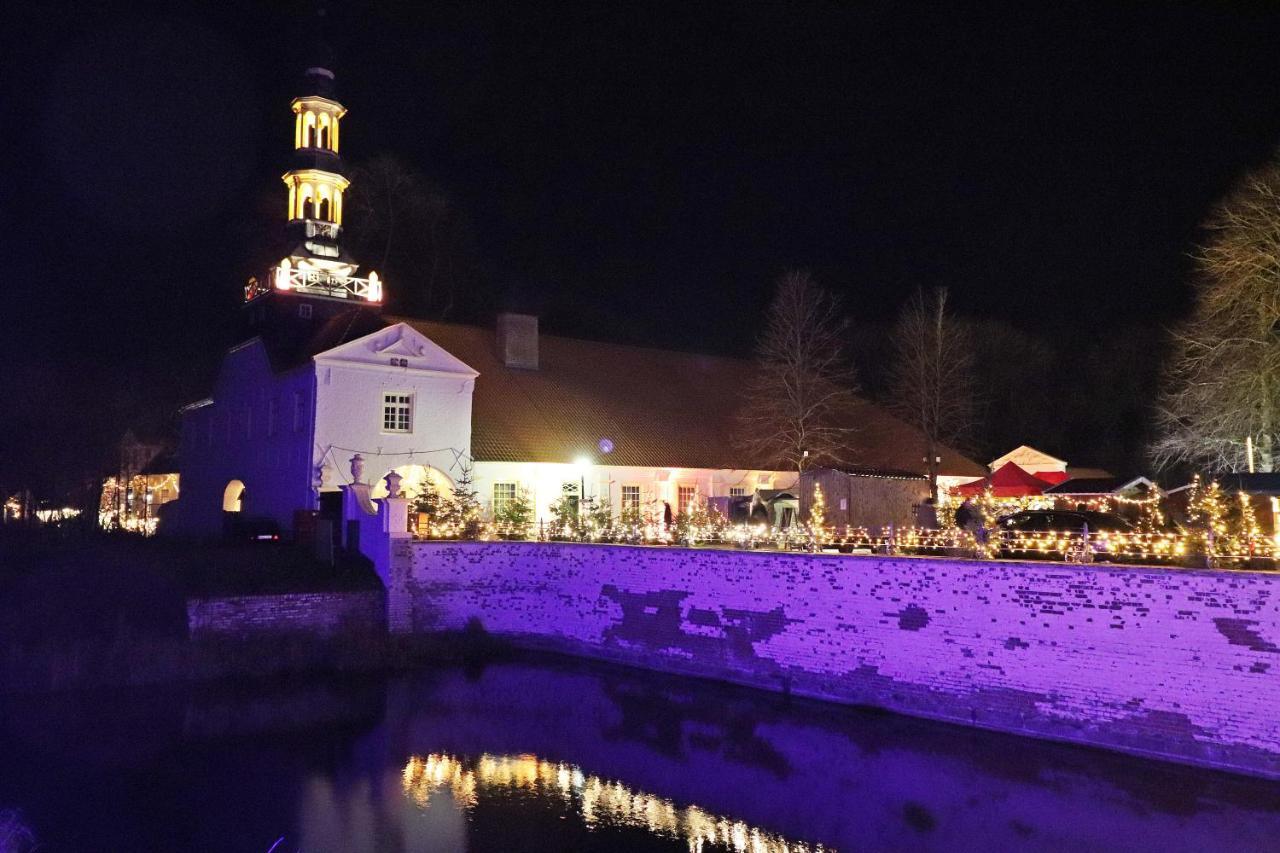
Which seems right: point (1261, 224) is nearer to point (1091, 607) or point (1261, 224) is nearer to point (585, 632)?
point (1091, 607)

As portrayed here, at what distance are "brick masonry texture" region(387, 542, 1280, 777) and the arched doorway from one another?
10962 mm

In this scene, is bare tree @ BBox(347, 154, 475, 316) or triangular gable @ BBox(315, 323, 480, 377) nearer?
triangular gable @ BBox(315, 323, 480, 377)

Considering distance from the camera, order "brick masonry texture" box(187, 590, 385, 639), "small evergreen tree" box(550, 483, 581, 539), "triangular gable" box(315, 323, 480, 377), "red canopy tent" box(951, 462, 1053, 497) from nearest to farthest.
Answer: "brick masonry texture" box(187, 590, 385, 639) < "small evergreen tree" box(550, 483, 581, 539) < "triangular gable" box(315, 323, 480, 377) < "red canopy tent" box(951, 462, 1053, 497)

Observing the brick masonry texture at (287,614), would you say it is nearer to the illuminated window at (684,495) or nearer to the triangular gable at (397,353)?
the triangular gable at (397,353)

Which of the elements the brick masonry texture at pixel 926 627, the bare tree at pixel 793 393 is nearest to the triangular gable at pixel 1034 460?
the bare tree at pixel 793 393

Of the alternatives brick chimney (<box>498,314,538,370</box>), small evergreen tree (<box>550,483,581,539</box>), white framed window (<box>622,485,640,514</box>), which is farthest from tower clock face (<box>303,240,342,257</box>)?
white framed window (<box>622,485,640,514</box>)

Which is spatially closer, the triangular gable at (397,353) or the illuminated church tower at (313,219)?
the triangular gable at (397,353)

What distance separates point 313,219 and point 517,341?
23.5 ft

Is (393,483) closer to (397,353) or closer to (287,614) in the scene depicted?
(287,614)

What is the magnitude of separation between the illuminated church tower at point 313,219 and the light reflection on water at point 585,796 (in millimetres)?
17654

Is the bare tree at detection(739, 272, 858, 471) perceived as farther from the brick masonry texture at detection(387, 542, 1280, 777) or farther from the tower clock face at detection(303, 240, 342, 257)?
the tower clock face at detection(303, 240, 342, 257)

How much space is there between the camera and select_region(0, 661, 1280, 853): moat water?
10984mm

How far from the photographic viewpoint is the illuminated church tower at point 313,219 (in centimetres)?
2802

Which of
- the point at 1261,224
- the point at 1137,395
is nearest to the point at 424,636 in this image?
the point at 1261,224
